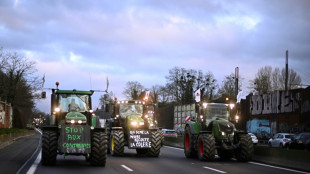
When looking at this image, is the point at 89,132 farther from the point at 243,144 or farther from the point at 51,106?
the point at 243,144

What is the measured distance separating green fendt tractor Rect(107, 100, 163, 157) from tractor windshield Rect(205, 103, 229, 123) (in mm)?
2718

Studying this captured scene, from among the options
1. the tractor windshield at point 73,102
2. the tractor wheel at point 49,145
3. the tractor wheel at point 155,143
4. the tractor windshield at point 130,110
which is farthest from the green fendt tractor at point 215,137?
the tractor wheel at point 49,145

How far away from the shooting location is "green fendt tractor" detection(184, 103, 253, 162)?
20.3 metres

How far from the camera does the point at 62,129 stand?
16.8 meters

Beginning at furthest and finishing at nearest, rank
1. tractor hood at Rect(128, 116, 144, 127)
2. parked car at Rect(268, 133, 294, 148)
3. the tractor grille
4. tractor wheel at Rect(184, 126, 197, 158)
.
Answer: parked car at Rect(268, 133, 294, 148) < tractor hood at Rect(128, 116, 144, 127) < tractor wheel at Rect(184, 126, 197, 158) < the tractor grille

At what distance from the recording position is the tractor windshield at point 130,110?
995 inches

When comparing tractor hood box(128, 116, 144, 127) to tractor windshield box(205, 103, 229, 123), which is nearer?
tractor windshield box(205, 103, 229, 123)

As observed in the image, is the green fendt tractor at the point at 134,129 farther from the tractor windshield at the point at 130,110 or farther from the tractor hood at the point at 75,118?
the tractor hood at the point at 75,118

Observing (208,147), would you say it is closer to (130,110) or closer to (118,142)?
(118,142)

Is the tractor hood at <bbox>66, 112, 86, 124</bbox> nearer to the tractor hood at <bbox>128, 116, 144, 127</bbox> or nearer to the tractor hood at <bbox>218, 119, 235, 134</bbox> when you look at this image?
the tractor hood at <bbox>128, 116, 144, 127</bbox>

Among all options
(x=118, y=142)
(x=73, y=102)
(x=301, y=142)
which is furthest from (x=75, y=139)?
(x=301, y=142)

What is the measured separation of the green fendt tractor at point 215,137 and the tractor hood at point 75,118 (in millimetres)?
5774

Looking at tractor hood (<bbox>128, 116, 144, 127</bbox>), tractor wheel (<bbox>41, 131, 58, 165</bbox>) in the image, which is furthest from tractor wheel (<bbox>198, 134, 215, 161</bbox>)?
tractor wheel (<bbox>41, 131, 58, 165</bbox>)

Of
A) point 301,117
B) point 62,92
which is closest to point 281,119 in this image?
point 301,117
